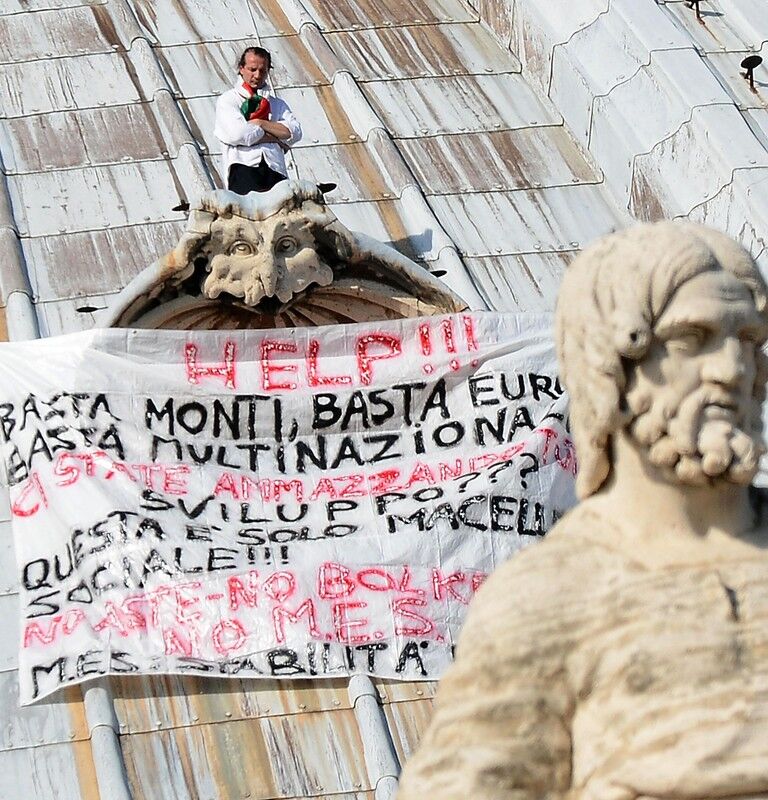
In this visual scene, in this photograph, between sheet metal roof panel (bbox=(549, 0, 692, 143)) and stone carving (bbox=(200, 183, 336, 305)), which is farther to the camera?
sheet metal roof panel (bbox=(549, 0, 692, 143))

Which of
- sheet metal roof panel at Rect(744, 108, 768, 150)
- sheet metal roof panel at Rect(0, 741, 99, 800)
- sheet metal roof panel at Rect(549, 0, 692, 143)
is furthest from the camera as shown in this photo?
sheet metal roof panel at Rect(549, 0, 692, 143)

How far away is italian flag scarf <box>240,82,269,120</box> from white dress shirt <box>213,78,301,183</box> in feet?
0.05

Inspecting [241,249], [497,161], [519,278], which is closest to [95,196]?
[497,161]

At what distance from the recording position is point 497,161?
15641 mm

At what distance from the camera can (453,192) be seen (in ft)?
50.0

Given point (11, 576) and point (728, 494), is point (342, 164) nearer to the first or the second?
point (11, 576)

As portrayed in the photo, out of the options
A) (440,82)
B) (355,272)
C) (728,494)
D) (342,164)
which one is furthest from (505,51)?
(728,494)

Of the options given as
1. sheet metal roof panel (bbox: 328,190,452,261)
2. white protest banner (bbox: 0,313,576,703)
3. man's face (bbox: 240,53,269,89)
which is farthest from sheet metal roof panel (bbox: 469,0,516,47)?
Answer: white protest banner (bbox: 0,313,576,703)

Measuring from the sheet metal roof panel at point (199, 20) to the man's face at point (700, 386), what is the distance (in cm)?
1268

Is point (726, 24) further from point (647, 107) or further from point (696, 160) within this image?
point (696, 160)

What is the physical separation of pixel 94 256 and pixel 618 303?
31.4ft

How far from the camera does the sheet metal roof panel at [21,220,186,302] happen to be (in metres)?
13.9

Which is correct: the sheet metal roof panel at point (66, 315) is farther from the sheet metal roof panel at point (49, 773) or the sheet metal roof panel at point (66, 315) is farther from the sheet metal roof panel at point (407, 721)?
the sheet metal roof panel at point (407, 721)

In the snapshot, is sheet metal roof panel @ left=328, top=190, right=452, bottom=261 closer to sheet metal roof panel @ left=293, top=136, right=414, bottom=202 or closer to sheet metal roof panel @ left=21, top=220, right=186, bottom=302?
sheet metal roof panel @ left=293, top=136, right=414, bottom=202
